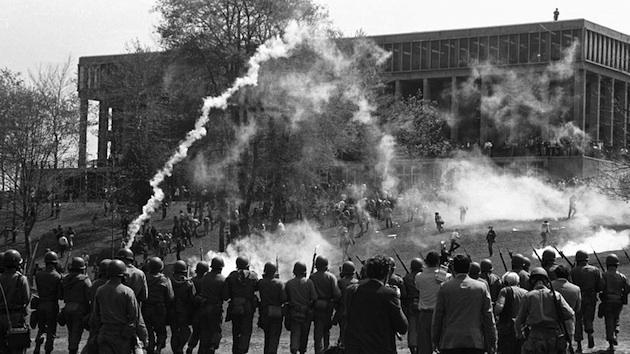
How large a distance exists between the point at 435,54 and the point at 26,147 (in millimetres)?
44389

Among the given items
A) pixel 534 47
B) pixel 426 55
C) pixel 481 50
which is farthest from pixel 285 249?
pixel 426 55

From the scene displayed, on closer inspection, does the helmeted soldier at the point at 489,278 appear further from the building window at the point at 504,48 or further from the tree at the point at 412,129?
the building window at the point at 504,48

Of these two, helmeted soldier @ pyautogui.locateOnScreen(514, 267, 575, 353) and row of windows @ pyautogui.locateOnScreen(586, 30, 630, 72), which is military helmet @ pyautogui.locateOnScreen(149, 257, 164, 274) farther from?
row of windows @ pyautogui.locateOnScreen(586, 30, 630, 72)

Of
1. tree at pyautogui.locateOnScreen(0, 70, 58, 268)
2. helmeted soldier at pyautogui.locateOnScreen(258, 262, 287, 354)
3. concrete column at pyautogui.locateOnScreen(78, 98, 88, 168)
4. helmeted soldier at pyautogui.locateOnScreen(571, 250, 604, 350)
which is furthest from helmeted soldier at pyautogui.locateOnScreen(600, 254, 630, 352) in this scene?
concrete column at pyautogui.locateOnScreen(78, 98, 88, 168)

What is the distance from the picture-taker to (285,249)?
4794 cm

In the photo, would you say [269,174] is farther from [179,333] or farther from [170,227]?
[179,333]

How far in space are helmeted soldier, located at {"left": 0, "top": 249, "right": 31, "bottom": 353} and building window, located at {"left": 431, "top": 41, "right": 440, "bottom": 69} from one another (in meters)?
71.2

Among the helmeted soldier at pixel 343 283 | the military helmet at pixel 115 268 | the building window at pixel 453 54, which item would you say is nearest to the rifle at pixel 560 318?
the military helmet at pixel 115 268

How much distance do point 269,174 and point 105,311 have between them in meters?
36.2

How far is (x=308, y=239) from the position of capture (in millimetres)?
49562

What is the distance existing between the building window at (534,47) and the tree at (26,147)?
124ft

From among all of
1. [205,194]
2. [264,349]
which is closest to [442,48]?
[205,194]

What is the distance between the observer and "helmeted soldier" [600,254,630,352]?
74.9 ft

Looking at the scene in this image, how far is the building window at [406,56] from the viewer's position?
3553 inches
